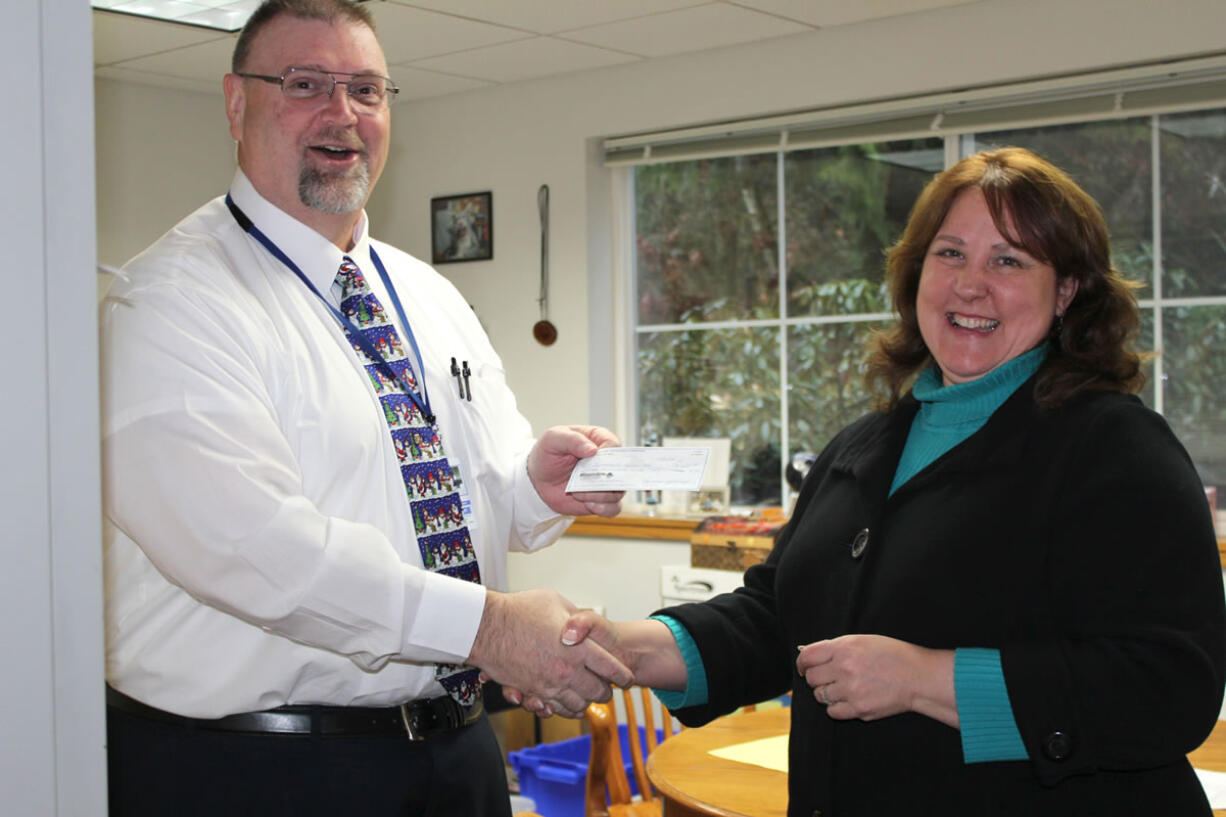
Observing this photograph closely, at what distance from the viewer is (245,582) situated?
1.57m

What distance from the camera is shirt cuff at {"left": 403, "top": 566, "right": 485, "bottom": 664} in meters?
1.64

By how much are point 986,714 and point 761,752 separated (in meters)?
1.17

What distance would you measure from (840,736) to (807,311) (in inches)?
139

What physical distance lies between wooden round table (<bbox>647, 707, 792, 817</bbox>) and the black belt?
62 cm

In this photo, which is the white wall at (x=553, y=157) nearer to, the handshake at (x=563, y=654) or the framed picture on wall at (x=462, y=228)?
the framed picture on wall at (x=462, y=228)

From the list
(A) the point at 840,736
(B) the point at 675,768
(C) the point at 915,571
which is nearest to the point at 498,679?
(A) the point at 840,736

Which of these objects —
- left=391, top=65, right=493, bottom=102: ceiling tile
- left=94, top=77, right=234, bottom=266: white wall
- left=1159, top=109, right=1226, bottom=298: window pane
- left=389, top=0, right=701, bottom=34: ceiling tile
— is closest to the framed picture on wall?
left=391, top=65, right=493, bottom=102: ceiling tile

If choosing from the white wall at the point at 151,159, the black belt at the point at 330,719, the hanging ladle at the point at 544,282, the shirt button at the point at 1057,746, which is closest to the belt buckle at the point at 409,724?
the black belt at the point at 330,719

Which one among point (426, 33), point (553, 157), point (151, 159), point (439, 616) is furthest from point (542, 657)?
point (151, 159)

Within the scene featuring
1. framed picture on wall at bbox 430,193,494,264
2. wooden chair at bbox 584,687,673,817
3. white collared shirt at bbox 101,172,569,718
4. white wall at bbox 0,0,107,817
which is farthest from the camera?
framed picture on wall at bbox 430,193,494,264

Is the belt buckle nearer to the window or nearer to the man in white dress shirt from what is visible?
the man in white dress shirt

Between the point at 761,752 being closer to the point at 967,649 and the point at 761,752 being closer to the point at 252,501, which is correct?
the point at 967,649

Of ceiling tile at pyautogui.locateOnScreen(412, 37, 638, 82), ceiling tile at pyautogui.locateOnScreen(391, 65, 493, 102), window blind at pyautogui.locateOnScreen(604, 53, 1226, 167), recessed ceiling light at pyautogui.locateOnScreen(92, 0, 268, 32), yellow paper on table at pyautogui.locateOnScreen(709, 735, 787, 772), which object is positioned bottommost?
yellow paper on table at pyautogui.locateOnScreen(709, 735, 787, 772)

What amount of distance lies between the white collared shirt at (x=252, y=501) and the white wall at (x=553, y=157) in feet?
10.3
